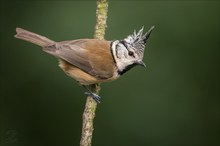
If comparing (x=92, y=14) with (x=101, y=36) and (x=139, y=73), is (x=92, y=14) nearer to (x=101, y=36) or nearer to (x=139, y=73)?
(x=101, y=36)

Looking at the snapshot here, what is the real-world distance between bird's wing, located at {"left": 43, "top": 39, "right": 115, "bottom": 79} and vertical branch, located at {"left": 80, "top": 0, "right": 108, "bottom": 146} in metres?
0.10

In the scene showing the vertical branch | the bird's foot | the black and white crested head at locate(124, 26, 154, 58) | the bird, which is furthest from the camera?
the bird

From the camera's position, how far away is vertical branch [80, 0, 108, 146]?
2.73 meters

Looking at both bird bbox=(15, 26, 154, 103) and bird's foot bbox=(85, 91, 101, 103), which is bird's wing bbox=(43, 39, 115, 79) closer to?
bird bbox=(15, 26, 154, 103)

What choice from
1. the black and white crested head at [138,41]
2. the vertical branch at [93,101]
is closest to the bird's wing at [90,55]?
the vertical branch at [93,101]

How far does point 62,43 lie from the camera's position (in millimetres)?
3557

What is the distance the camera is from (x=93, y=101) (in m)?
3.17

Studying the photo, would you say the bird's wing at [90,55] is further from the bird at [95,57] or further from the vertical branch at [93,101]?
the vertical branch at [93,101]

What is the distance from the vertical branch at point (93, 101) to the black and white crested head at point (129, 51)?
20 cm

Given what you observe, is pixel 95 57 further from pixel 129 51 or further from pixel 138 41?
pixel 138 41

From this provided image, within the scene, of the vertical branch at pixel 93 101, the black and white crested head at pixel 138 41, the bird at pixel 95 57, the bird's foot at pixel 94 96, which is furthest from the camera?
the bird at pixel 95 57

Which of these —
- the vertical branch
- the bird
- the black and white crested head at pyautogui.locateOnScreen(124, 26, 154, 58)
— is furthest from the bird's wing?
the black and white crested head at pyautogui.locateOnScreen(124, 26, 154, 58)

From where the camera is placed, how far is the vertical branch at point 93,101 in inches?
108

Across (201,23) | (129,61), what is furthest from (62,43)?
(201,23)
